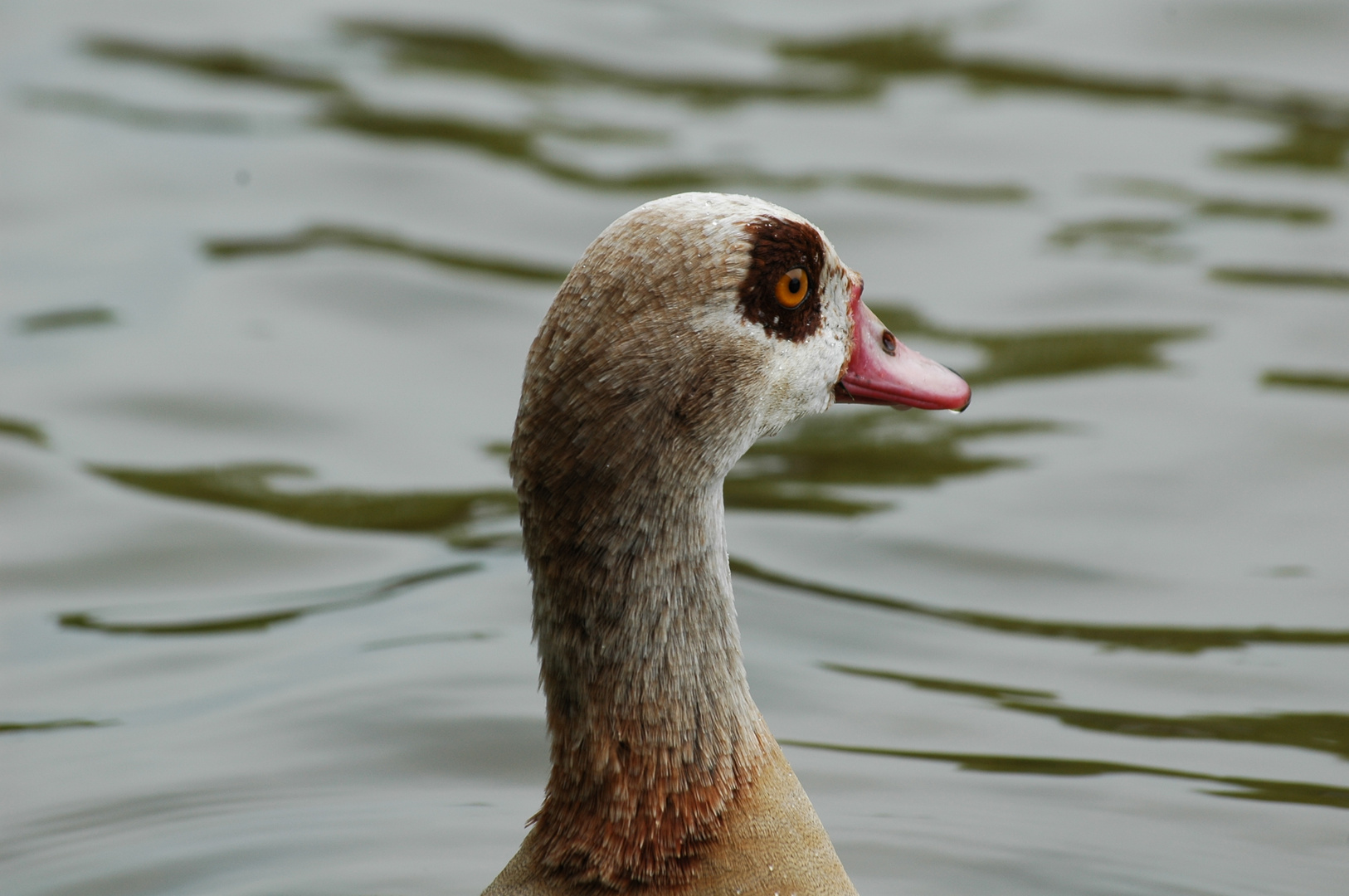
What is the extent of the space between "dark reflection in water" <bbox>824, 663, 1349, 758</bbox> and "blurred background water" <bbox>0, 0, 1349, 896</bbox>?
0.07 feet

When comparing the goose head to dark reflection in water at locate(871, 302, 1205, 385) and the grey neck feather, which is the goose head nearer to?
the grey neck feather

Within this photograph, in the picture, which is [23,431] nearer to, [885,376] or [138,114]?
[138,114]

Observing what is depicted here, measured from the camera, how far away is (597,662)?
3980 mm

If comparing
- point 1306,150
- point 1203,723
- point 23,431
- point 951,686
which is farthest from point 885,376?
point 1306,150

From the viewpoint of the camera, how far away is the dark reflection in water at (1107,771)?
5.39m

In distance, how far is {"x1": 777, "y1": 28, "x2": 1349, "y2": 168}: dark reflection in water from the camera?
34.5 ft

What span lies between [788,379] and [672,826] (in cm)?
100

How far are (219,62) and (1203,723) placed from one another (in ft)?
26.1

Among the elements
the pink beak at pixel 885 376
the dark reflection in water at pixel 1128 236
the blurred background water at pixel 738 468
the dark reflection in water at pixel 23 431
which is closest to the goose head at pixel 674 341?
the pink beak at pixel 885 376

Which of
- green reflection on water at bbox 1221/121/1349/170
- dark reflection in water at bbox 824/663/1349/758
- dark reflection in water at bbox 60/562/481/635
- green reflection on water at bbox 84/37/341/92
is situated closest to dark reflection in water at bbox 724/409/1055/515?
dark reflection in water at bbox 60/562/481/635

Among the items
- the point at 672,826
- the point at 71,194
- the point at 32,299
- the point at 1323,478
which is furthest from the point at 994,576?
the point at 71,194

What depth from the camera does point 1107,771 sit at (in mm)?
5594

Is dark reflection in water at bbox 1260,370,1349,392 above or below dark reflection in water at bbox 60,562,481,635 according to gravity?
above

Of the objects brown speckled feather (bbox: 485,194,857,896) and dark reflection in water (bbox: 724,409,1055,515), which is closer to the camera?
brown speckled feather (bbox: 485,194,857,896)
